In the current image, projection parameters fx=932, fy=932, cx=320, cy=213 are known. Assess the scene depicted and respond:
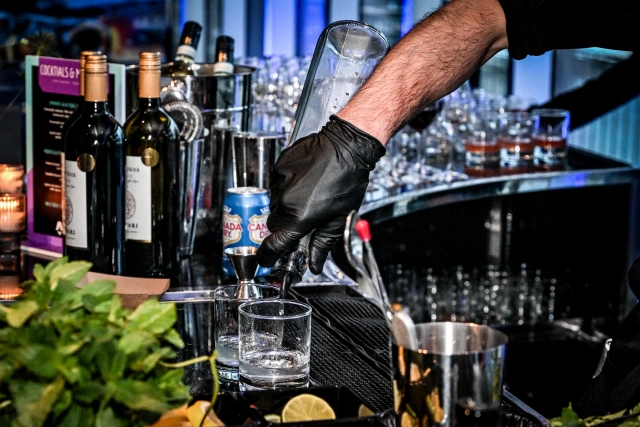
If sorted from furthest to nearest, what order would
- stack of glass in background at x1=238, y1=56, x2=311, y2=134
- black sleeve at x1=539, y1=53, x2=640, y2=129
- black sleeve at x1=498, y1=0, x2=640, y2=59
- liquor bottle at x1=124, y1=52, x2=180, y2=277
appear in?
black sleeve at x1=539, y1=53, x2=640, y2=129 < stack of glass in background at x1=238, y1=56, x2=311, y2=134 < liquor bottle at x1=124, y1=52, x2=180, y2=277 < black sleeve at x1=498, y1=0, x2=640, y2=59

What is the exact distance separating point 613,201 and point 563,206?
0.61 ft

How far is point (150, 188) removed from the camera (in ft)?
6.10

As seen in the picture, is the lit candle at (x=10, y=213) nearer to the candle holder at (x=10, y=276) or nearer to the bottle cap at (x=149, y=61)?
the candle holder at (x=10, y=276)

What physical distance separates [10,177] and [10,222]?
121 millimetres

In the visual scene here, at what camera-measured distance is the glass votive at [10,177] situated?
2.09 metres

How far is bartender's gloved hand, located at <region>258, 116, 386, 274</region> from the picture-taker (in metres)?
1.51

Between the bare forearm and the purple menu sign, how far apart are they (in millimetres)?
766

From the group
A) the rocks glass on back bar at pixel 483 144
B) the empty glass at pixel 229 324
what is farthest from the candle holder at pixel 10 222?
the rocks glass on back bar at pixel 483 144

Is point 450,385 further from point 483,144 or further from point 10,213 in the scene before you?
point 483,144

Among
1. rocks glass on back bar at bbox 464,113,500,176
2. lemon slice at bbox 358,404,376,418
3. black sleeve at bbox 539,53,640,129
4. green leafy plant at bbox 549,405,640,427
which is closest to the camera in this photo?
green leafy plant at bbox 549,405,640,427

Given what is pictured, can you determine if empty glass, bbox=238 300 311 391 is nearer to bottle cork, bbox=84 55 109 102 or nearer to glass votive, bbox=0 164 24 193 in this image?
bottle cork, bbox=84 55 109 102

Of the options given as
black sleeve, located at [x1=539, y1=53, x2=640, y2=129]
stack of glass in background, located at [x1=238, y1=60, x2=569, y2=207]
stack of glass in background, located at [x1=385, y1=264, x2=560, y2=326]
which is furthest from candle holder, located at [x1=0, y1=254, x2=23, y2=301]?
black sleeve, located at [x1=539, y1=53, x2=640, y2=129]

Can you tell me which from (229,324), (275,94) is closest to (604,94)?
(275,94)

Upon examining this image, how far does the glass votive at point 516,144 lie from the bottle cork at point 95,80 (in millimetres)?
2008
